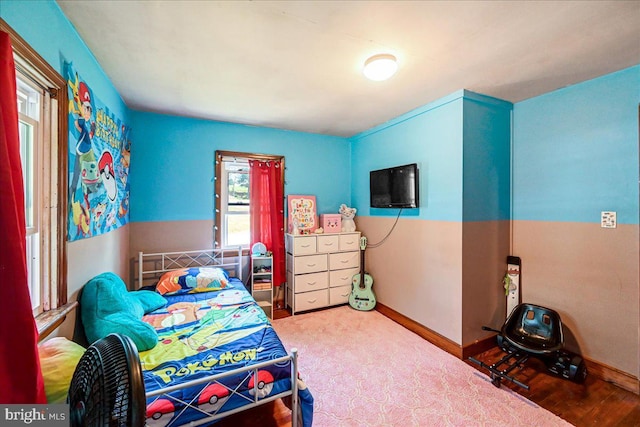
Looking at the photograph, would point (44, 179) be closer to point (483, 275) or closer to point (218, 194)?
point (218, 194)

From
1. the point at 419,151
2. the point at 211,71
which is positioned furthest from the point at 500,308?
the point at 211,71

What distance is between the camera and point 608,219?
6.63 feet

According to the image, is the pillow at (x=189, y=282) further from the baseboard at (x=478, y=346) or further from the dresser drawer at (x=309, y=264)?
the baseboard at (x=478, y=346)

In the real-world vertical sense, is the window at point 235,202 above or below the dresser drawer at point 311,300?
above

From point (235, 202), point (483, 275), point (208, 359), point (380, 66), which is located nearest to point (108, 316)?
point (208, 359)

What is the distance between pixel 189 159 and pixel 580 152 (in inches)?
161

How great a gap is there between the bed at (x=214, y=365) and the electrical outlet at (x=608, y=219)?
8.84ft

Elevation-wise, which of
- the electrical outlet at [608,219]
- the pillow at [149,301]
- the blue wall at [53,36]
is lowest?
the pillow at [149,301]

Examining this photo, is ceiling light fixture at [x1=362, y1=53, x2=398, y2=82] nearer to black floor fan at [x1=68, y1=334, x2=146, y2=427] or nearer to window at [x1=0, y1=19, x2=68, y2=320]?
window at [x1=0, y1=19, x2=68, y2=320]

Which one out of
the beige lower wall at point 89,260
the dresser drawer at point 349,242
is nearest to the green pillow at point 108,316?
the beige lower wall at point 89,260

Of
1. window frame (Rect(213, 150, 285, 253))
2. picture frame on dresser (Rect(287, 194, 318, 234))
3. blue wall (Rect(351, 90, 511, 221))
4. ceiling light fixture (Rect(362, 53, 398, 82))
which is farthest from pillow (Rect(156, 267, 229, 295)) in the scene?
ceiling light fixture (Rect(362, 53, 398, 82))

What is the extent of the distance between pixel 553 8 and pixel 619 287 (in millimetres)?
2161

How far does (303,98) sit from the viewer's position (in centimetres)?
250

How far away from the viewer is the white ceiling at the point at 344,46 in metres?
1.35
